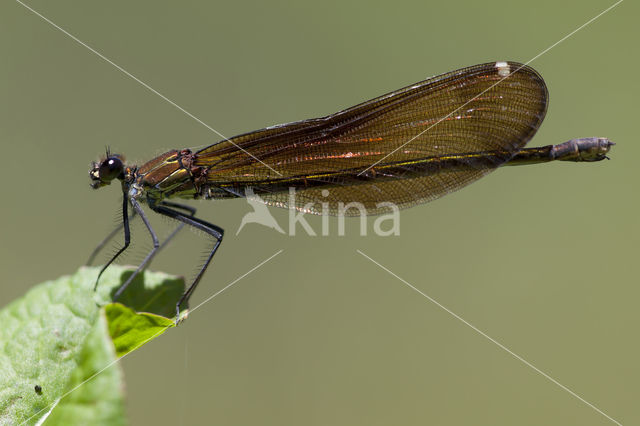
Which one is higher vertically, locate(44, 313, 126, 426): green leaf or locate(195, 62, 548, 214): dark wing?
locate(195, 62, 548, 214): dark wing

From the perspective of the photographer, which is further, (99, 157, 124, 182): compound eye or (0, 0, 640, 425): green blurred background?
(0, 0, 640, 425): green blurred background

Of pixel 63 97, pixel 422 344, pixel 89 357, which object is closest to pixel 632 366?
pixel 422 344

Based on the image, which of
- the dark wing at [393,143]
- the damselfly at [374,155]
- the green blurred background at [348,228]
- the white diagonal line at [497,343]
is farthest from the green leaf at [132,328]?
the white diagonal line at [497,343]

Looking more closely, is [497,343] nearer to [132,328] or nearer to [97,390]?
[132,328]

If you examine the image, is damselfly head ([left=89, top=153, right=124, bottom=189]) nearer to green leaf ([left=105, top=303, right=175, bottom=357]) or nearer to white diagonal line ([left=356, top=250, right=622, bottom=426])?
green leaf ([left=105, top=303, right=175, bottom=357])

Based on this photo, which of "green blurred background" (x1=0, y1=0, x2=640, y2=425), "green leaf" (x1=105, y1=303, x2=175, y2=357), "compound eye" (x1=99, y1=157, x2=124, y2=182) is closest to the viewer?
"green leaf" (x1=105, y1=303, x2=175, y2=357)

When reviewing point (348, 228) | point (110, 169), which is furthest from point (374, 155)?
point (348, 228)

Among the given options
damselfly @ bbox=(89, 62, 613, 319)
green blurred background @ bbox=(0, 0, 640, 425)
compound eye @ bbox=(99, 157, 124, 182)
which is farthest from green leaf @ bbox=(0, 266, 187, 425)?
green blurred background @ bbox=(0, 0, 640, 425)
